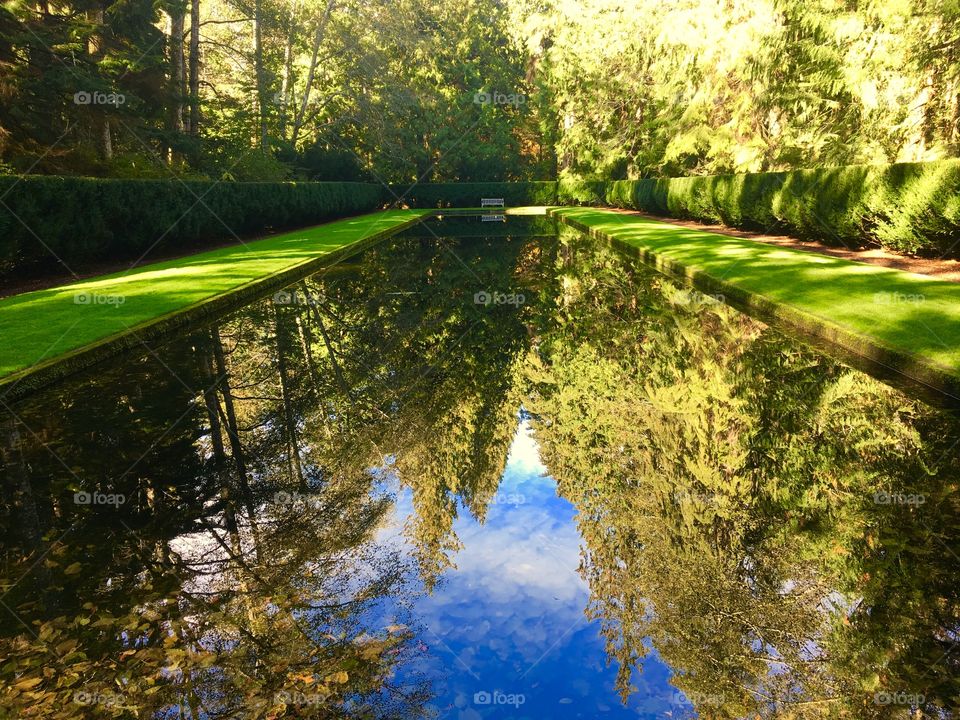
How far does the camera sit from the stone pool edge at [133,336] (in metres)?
6.80

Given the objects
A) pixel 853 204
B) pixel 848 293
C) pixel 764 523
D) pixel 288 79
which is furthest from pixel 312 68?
pixel 764 523

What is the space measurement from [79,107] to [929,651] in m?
25.9

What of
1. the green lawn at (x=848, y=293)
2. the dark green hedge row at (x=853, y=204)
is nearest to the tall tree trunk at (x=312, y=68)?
the dark green hedge row at (x=853, y=204)

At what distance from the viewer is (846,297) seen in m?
10.1

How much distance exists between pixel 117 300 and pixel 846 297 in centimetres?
1172

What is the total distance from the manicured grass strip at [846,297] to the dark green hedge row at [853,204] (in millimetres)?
1774

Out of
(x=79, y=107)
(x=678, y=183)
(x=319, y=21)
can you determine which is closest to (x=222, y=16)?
(x=319, y=21)

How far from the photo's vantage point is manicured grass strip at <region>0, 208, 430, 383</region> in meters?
8.09

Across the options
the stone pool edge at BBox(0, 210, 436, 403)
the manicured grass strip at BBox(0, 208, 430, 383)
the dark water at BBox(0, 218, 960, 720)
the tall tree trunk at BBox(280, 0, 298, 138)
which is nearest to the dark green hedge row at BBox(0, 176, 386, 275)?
the manicured grass strip at BBox(0, 208, 430, 383)

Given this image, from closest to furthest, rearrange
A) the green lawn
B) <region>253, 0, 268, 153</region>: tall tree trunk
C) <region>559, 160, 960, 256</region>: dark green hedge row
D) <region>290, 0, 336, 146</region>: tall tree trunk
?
the green lawn → <region>559, 160, 960, 256</region>: dark green hedge row → <region>253, 0, 268, 153</region>: tall tree trunk → <region>290, 0, 336, 146</region>: tall tree trunk

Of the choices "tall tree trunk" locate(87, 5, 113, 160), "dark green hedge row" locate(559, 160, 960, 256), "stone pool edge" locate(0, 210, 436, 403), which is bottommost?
"stone pool edge" locate(0, 210, 436, 403)

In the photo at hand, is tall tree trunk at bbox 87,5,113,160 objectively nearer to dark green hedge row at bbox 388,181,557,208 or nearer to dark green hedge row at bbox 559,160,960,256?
dark green hedge row at bbox 559,160,960,256

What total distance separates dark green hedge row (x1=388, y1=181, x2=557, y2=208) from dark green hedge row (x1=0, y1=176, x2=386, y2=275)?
2712 cm

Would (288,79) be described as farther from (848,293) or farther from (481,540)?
(481,540)
